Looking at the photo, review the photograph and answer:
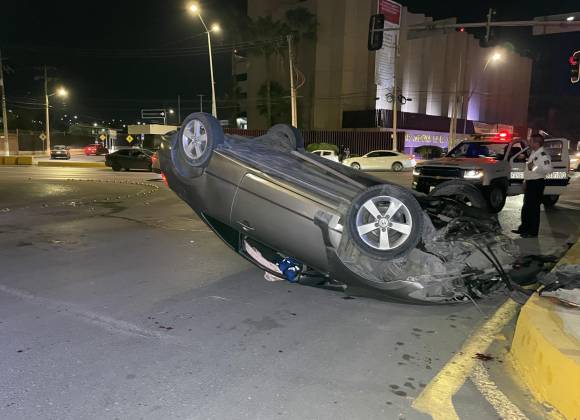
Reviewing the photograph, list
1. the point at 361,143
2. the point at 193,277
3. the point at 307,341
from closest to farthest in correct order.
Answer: the point at 307,341 → the point at 193,277 → the point at 361,143

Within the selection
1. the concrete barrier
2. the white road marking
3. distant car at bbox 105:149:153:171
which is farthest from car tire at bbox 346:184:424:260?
the concrete barrier

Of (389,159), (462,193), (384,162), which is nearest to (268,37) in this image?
(384,162)

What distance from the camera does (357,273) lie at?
405 centimetres

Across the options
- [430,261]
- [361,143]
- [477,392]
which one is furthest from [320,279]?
[361,143]

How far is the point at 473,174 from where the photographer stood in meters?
10.5

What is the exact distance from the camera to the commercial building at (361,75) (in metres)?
44.3

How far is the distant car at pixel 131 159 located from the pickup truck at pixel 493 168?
1737 cm

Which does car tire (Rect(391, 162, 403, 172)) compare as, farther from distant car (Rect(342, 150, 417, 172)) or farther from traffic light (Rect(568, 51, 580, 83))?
traffic light (Rect(568, 51, 580, 83))

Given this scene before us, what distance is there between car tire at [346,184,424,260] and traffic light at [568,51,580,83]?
1641 centimetres

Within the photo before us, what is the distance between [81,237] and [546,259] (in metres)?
7.21

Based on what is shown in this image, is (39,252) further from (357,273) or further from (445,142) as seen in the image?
(445,142)

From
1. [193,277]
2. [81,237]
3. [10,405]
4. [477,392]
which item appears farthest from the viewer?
[81,237]

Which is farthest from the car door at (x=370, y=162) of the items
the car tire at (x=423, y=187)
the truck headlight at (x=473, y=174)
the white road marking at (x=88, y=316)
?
the white road marking at (x=88, y=316)

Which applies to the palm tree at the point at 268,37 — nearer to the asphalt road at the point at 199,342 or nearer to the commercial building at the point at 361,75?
the commercial building at the point at 361,75
